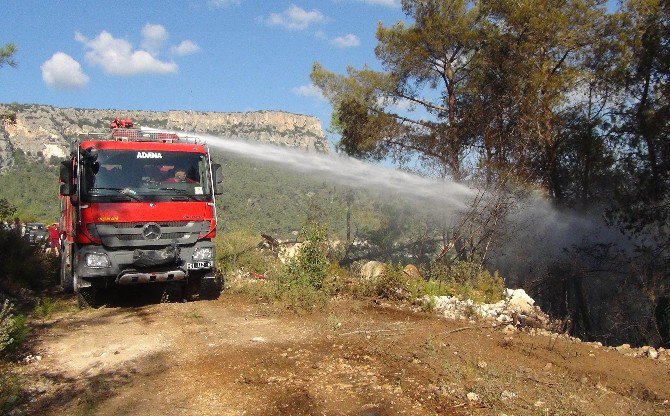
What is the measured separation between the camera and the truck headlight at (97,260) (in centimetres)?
793

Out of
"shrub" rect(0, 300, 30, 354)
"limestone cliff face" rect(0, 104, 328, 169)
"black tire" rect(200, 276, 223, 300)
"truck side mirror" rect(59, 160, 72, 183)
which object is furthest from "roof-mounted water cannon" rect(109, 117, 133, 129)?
"limestone cliff face" rect(0, 104, 328, 169)

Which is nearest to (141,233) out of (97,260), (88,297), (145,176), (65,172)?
(97,260)

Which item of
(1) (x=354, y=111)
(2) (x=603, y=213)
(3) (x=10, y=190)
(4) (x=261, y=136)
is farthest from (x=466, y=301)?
(4) (x=261, y=136)

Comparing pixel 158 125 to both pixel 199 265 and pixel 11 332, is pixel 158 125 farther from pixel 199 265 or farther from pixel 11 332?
pixel 11 332

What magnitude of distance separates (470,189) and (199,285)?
29.3ft

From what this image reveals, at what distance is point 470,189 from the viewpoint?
1547 cm

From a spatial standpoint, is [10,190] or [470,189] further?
[10,190]

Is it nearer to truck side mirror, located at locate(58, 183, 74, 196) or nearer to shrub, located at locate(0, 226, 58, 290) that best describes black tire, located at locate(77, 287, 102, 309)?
truck side mirror, located at locate(58, 183, 74, 196)

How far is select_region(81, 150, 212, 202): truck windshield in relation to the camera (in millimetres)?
8094

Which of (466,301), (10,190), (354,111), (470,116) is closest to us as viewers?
(466,301)

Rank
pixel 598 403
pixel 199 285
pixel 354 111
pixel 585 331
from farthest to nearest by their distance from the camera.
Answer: pixel 354 111 → pixel 585 331 → pixel 199 285 → pixel 598 403

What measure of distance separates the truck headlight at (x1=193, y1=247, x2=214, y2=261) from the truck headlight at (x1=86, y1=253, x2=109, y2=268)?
133cm

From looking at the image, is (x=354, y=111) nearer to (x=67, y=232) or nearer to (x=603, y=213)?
(x=603, y=213)

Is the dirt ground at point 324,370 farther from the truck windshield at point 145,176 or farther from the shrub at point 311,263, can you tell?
the truck windshield at point 145,176
